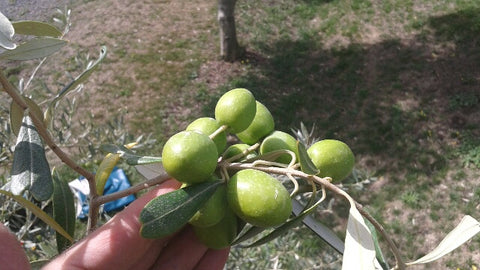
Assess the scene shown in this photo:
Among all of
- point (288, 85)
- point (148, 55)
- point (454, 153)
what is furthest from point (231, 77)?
point (454, 153)

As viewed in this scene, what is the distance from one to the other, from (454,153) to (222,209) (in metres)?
4.21

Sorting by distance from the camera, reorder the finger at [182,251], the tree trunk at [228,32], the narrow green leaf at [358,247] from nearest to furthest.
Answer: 1. the narrow green leaf at [358,247]
2. the finger at [182,251]
3. the tree trunk at [228,32]

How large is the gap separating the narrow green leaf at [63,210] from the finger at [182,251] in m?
0.34

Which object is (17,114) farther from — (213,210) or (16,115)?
(213,210)

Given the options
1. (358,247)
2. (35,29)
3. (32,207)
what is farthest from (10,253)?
(358,247)

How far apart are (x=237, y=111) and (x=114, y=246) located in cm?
58

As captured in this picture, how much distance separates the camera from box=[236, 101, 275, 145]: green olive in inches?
51.6

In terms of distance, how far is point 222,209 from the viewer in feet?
3.65

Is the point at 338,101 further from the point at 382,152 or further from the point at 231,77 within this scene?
the point at 231,77

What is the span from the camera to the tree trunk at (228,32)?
5.87 metres

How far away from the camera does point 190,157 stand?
1.01 metres

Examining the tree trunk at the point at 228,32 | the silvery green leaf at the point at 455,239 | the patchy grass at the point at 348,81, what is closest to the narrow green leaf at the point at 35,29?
the silvery green leaf at the point at 455,239

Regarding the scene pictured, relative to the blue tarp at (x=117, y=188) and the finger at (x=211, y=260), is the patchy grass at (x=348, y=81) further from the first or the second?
the finger at (x=211, y=260)

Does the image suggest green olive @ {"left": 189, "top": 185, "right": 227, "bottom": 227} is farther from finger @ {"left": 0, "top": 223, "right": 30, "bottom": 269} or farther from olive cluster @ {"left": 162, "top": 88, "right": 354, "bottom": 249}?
finger @ {"left": 0, "top": 223, "right": 30, "bottom": 269}
